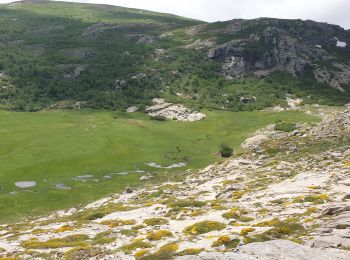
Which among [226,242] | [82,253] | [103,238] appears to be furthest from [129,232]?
[226,242]

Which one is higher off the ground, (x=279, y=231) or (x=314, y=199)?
(x=279, y=231)

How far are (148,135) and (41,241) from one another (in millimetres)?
121675

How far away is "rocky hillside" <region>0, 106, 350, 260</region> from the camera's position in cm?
2633

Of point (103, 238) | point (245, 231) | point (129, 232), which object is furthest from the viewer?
point (129, 232)

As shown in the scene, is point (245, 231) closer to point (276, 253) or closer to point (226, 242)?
point (226, 242)

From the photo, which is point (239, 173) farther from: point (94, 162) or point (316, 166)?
point (94, 162)

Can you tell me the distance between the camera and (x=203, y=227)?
34000 millimetres

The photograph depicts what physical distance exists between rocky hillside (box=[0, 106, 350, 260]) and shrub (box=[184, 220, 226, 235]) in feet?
0.28

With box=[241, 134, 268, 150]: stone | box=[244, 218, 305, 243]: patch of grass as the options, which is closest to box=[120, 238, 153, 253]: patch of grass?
box=[244, 218, 305, 243]: patch of grass

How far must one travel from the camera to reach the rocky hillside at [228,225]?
26328 mm

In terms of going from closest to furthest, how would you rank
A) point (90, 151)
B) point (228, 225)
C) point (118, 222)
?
point (228, 225) → point (118, 222) → point (90, 151)

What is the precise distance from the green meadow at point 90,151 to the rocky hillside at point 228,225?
2601cm

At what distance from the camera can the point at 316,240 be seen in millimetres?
26500

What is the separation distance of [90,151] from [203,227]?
98.7 metres
